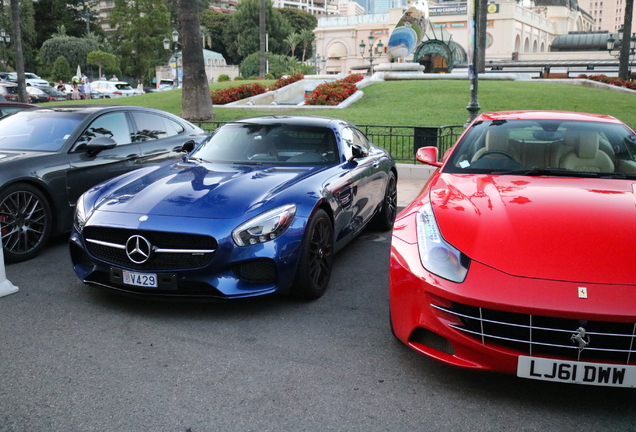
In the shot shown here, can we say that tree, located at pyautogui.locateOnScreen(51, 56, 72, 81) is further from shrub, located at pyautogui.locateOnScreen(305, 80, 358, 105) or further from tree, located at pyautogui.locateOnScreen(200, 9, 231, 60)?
tree, located at pyautogui.locateOnScreen(200, 9, 231, 60)

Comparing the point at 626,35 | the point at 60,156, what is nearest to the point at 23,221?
the point at 60,156

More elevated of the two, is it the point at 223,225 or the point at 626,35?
the point at 626,35

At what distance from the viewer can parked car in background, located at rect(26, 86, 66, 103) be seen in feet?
130

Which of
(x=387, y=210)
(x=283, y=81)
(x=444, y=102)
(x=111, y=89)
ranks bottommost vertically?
(x=387, y=210)

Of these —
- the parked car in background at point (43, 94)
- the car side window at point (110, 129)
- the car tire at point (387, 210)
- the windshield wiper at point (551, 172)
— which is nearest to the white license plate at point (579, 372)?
the windshield wiper at point (551, 172)

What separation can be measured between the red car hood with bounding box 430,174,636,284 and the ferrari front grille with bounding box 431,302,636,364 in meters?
0.25

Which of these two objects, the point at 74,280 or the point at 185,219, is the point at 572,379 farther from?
the point at 74,280

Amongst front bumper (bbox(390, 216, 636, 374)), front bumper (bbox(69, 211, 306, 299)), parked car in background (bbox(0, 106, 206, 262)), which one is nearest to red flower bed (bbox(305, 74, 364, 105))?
parked car in background (bbox(0, 106, 206, 262))

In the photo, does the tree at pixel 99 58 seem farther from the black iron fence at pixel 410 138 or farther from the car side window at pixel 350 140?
the car side window at pixel 350 140

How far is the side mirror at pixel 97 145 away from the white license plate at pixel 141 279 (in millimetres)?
2812

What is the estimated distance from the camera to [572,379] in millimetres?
3002

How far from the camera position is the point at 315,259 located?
194 inches

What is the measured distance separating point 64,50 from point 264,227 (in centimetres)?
6672

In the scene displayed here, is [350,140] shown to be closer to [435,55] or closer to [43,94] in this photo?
[435,55]
